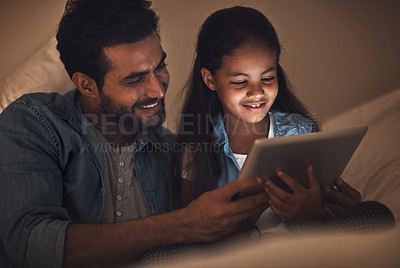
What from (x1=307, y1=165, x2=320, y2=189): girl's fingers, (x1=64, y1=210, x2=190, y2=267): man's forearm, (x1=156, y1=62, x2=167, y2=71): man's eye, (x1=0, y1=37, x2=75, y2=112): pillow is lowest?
(x1=64, y1=210, x2=190, y2=267): man's forearm

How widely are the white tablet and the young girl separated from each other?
0.07ft

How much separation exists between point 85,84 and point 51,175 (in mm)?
184

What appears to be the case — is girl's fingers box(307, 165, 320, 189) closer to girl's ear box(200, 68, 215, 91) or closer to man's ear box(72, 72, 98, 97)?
girl's ear box(200, 68, 215, 91)

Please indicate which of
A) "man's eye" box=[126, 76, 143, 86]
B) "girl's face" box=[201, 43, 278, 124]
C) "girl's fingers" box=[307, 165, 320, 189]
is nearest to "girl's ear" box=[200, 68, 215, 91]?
"girl's face" box=[201, 43, 278, 124]

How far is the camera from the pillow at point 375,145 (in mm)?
733

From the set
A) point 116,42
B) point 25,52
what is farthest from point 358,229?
point 25,52

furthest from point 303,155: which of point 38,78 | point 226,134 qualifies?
point 38,78

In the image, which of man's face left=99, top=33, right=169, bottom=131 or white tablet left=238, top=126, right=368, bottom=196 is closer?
white tablet left=238, top=126, right=368, bottom=196

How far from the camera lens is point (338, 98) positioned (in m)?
0.77

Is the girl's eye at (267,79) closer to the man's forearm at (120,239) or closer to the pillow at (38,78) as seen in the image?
the man's forearm at (120,239)

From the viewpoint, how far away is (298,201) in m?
0.67

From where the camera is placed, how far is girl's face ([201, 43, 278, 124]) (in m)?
0.69

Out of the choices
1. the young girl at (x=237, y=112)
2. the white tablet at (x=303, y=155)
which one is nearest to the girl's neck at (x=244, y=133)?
the young girl at (x=237, y=112)

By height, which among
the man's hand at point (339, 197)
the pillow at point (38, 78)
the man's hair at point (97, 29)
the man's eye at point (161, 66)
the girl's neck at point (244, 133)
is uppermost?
the man's hair at point (97, 29)
